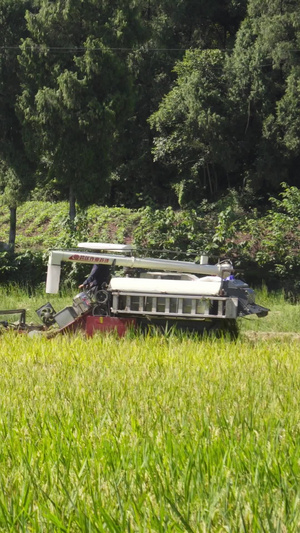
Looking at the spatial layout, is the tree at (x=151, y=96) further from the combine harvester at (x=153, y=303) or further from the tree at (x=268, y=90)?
the combine harvester at (x=153, y=303)

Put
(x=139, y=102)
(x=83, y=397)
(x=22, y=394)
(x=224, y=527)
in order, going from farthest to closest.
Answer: (x=139, y=102), (x=22, y=394), (x=83, y=397), (x=224, y=527)

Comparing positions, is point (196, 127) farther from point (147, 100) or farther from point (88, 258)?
point (88, 258)

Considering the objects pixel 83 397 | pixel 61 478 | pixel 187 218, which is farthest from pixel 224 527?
pixel 187 218

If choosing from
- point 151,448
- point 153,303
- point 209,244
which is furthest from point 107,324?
point 209,244

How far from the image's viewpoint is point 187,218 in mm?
20125

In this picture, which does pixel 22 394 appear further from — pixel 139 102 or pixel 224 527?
pixel 139 102

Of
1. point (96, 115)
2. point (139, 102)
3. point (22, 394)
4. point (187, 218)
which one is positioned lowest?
point (22, 394)

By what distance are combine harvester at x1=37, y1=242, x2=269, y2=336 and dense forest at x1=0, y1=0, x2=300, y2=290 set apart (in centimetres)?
861

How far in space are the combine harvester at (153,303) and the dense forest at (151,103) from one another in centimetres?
861

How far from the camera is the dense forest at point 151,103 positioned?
24.0 metres

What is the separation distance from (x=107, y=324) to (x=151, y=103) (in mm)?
24915

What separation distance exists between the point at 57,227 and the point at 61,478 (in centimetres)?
2435

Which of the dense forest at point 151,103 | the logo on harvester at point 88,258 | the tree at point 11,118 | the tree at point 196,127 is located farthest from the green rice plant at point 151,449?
the tree at point 196,127

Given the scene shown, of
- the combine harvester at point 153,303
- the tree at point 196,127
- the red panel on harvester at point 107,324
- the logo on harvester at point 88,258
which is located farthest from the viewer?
the tree at point 196,127
